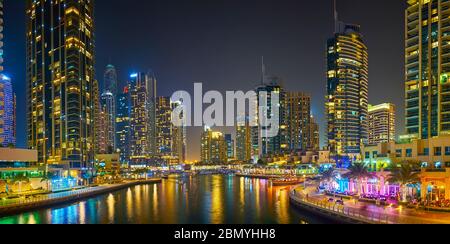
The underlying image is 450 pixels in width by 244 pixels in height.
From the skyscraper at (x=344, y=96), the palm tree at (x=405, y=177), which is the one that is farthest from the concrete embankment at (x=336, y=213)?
the skyscraper at (x=344, y=96)

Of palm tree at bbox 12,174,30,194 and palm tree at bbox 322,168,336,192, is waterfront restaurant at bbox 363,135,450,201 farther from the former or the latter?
palm tree at bbox 12,174,30,194

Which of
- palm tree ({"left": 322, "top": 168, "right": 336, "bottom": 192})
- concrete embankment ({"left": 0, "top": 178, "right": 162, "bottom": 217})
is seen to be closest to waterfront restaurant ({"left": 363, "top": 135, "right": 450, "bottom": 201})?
palm tree ({"left": 322, "top": 168, "right": 336, "bottom": 192})

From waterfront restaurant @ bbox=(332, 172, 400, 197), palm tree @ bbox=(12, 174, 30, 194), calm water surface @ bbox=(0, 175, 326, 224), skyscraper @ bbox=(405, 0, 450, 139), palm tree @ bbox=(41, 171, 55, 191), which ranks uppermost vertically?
skyscraper @ bbox=(405, 0, 450, 139)

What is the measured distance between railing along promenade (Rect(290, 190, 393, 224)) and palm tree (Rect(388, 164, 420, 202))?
734 cm

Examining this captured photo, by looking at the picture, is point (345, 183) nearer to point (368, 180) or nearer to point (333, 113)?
point (368, 180)

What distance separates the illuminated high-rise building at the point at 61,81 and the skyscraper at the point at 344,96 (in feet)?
373

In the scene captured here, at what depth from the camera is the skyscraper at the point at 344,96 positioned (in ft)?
620

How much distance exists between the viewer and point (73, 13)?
451 ft

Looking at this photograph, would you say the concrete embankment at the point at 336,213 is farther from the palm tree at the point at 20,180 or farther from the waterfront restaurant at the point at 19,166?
the waterfront restaurant at the point at 19,166

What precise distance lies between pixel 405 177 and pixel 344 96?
150817mm

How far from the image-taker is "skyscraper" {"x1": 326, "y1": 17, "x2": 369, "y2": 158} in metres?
189

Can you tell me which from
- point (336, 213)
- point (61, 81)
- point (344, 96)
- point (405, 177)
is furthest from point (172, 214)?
point (344, 96)

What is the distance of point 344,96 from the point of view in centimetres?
18938

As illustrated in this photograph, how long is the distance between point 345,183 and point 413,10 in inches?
2188
